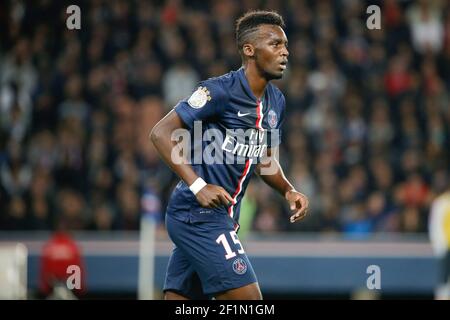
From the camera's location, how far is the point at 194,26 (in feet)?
48.8

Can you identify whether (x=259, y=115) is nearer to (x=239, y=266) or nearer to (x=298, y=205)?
(x=298, y=205)

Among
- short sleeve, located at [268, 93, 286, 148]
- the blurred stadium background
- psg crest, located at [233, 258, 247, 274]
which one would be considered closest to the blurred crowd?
the blurred stadium background

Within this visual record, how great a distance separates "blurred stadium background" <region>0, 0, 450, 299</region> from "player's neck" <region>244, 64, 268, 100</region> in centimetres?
607

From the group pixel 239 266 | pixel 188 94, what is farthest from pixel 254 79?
pixel 188 94

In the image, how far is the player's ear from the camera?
6.20 m

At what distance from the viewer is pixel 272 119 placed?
6.36 m

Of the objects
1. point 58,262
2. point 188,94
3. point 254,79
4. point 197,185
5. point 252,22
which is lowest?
point 58,262

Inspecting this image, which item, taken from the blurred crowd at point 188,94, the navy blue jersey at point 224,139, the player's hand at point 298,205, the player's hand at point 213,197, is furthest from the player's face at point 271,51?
the blurred crowd at point 188,94

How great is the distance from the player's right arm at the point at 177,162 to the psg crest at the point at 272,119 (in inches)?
24.3

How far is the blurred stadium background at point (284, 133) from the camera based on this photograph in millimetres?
12648

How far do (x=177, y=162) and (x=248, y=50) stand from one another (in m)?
0.87

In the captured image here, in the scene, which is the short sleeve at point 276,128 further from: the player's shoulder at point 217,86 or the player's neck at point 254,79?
the player's shoulder at point 217,86

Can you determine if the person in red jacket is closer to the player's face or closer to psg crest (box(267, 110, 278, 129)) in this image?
psg crest (box(267, 110, 278, 129))
